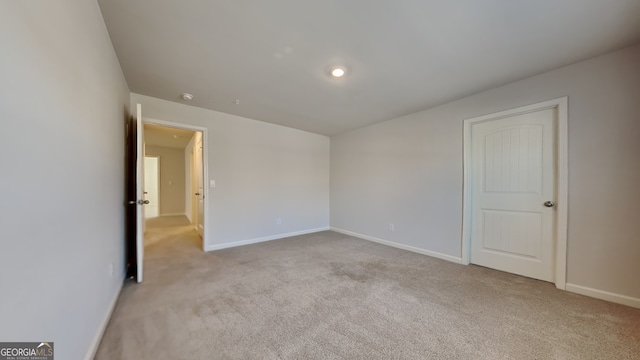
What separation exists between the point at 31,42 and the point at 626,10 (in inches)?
135

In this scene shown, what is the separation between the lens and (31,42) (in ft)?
2.84

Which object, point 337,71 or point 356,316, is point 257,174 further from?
point 356,316

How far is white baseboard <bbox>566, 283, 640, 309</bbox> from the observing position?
2006 mm

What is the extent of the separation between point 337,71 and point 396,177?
7.29 feet

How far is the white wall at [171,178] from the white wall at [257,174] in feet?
16.7

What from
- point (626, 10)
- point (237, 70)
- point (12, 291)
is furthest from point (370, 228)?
point (12, 291)

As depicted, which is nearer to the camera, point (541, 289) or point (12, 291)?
point (12, 291)

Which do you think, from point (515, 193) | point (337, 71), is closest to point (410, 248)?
point (515, 193)

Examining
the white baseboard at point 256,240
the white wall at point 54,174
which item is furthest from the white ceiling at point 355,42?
the white baseboard at point 256,240

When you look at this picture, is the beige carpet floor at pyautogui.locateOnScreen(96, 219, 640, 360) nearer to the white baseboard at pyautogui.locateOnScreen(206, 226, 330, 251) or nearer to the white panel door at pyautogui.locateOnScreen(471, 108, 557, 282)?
the white panel door at pyautogui.locateOnScreen(471, 108, 557, 282)

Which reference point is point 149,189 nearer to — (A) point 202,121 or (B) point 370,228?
(A) point 202,121

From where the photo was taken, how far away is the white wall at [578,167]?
204 cm

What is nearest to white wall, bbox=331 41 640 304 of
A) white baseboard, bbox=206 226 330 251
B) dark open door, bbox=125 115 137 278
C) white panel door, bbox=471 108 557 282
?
white panel door, bbox=471 108 557 282

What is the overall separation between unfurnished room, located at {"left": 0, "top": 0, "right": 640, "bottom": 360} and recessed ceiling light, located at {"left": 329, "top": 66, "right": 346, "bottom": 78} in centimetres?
2
